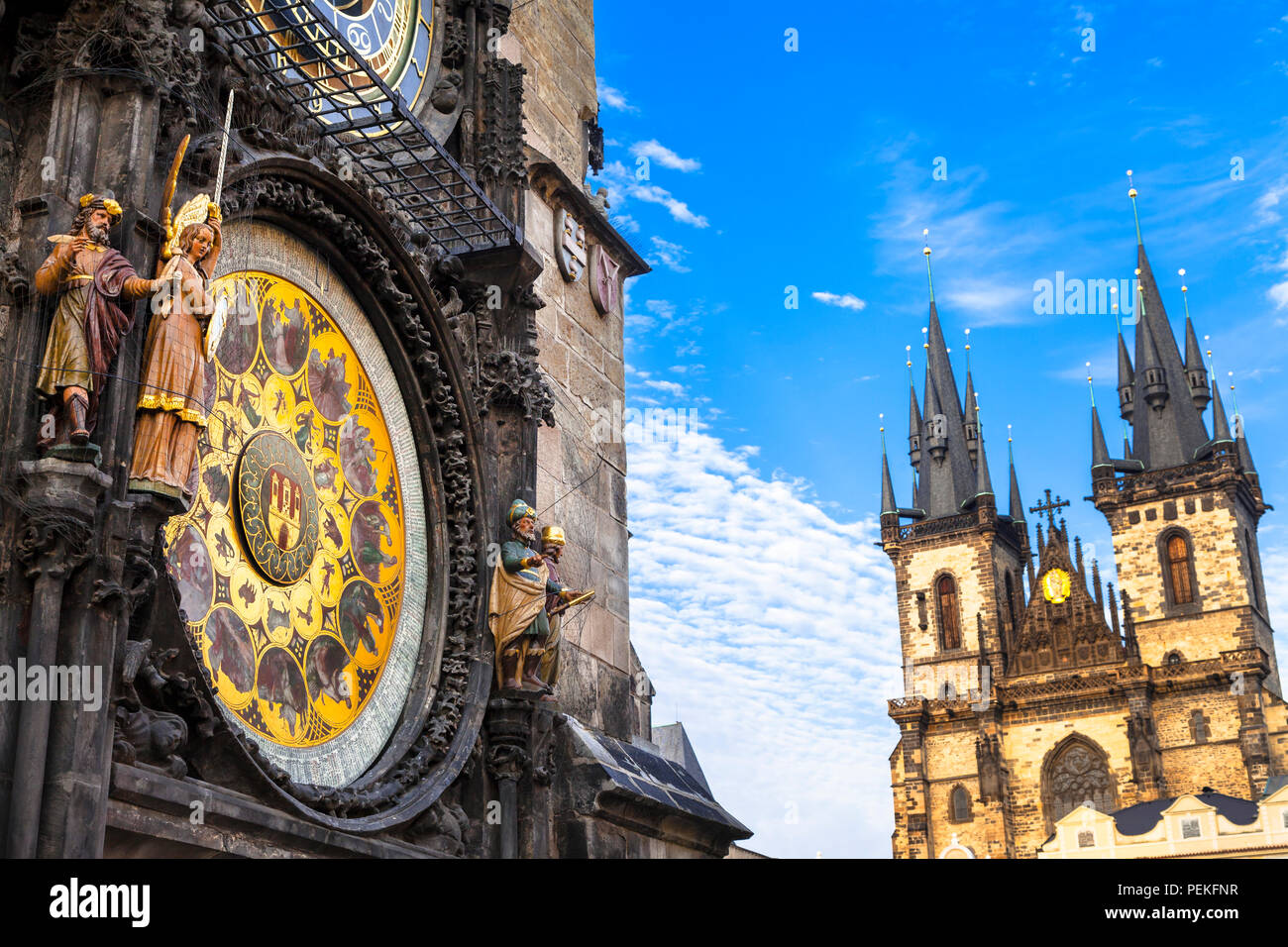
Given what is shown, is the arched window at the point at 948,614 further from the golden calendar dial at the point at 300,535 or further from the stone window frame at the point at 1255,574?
the golden calendar dial at the point at 300,535

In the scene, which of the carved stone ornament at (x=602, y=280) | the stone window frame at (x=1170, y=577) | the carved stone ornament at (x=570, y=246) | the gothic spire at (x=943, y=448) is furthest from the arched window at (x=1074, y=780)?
the carved stone ornament at (x=570, y=246)

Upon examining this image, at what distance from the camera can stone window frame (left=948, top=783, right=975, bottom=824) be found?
69125 millimetres

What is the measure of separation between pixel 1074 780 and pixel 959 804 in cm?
576

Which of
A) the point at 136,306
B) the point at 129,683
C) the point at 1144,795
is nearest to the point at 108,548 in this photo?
the point at 129,683

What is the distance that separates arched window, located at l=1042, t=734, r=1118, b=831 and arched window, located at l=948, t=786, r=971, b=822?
12.6 ft

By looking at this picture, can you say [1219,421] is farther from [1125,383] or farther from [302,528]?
[302,528]

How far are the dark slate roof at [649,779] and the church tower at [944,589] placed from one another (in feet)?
205

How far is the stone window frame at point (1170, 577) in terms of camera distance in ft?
222

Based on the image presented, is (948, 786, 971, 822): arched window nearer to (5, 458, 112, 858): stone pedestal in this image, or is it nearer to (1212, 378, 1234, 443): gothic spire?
(1212, 378, 1234, 443): gothic spire

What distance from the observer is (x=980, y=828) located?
6800 cm

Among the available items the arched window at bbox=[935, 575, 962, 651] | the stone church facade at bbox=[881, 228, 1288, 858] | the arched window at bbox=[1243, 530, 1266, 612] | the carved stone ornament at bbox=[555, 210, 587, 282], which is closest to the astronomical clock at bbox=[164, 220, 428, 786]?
the carved stone ornament at bbox=[555, 210, 587, 282]

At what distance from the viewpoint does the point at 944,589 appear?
7488 cm
